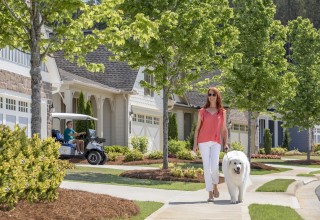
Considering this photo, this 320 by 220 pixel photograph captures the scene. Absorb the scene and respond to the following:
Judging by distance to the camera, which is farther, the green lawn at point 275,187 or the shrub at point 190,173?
the shrub at point 190,173

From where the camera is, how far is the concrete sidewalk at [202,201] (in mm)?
11328

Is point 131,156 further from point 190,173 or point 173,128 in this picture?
point 173,128

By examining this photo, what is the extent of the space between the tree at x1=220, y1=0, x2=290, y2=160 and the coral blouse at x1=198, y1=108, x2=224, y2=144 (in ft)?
51.0

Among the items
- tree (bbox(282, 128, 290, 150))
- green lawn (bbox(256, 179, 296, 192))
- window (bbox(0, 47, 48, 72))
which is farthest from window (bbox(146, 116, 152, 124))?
green lawn (bbox(256, 179, 296, 192))

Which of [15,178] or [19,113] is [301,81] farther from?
[15,178]

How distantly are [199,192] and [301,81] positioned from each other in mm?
23363

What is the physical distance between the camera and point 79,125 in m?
31.4

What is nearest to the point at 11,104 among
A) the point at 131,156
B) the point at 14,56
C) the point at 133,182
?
the point at 14,56

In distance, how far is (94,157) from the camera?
26.8 metres

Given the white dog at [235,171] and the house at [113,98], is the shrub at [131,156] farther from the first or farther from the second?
the white dog at [235,171]

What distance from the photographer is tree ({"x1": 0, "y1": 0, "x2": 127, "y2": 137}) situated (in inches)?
475

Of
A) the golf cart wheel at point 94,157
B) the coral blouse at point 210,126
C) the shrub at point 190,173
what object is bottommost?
the shrub at point 190,173

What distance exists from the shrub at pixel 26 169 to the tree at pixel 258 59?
18686 millimetres

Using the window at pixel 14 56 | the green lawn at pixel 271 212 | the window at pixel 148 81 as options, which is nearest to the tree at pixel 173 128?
the window at pixel 148 81
